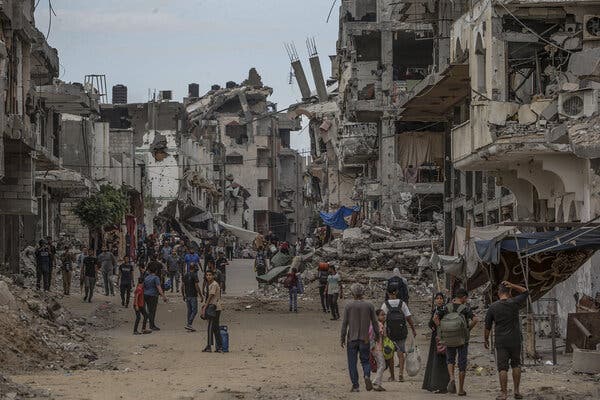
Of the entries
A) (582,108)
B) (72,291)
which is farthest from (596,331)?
(72,291)

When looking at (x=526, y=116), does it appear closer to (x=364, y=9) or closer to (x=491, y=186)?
(x=491, y=186)

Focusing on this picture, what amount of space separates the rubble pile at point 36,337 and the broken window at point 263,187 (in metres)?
85.8

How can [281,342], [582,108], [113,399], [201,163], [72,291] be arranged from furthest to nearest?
[201,163] < [72,291] < [281,342] < [582,108] < [113,399]

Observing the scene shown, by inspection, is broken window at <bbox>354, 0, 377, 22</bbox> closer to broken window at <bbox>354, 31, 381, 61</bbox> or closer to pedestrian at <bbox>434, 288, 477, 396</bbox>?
broken window at <bbox>354, 31, 381, 61</bbox>

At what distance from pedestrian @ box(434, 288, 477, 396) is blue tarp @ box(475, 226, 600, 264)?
10.3 feet

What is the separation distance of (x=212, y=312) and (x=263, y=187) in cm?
8978

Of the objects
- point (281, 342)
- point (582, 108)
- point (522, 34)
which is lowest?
point (281, 342)

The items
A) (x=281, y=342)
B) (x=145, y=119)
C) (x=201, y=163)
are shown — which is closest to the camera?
(x=281, y=342)

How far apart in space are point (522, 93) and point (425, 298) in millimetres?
11983

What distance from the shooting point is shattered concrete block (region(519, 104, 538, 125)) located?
26.3 metres

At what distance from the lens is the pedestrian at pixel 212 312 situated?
23062 millimetres

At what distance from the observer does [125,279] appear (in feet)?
109

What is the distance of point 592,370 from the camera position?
61.6ft

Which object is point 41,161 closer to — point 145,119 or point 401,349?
point 401,349
